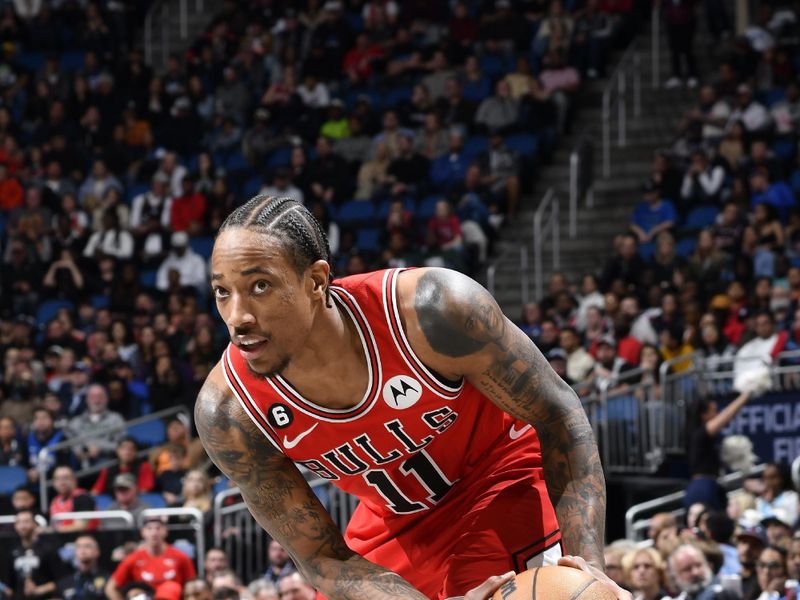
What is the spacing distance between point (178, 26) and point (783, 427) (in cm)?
1375

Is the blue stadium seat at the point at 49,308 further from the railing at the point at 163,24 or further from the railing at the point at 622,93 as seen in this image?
the railing at the point at 622,93

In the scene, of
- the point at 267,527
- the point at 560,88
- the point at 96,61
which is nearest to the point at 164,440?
the point at 560,88

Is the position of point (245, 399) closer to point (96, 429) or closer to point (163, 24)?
point (96, 429)

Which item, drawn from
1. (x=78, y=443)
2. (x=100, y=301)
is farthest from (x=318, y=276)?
(x=100, y=301)

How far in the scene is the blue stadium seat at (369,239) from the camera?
16.4m

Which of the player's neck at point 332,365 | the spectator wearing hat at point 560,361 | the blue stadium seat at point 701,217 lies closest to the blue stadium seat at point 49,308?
the spectator wearing hat at point 560,361

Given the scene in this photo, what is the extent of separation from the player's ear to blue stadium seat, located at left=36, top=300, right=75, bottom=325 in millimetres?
13369

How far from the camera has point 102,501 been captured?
13.0 meters

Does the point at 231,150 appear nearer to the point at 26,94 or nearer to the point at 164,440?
the point at 26,94

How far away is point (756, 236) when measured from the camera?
45.4 ft

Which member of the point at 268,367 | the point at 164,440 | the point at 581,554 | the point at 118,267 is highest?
the point at 268,367

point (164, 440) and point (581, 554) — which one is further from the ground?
point (581, 554)

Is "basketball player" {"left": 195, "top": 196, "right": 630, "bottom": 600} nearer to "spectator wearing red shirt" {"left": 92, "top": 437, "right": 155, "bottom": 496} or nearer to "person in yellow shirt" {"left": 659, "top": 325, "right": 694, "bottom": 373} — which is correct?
"person in yellow shirt" {"left": 659, "top": 325, "right": 694, "bottom": 373}

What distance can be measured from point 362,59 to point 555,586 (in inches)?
642
